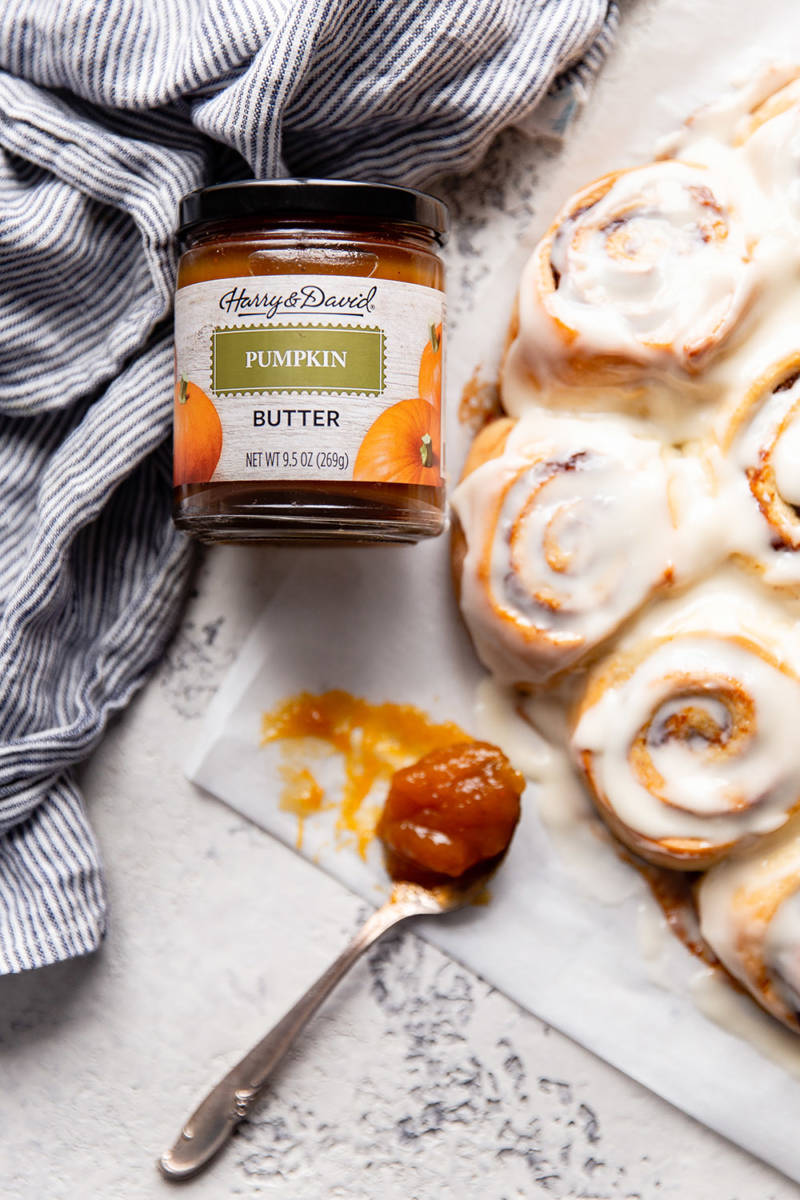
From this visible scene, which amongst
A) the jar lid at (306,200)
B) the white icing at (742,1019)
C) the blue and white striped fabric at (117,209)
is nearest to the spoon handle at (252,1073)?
the blue and white striped fabric at (117,209)

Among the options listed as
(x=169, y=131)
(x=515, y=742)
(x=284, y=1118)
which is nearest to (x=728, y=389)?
(x=515, y=742)

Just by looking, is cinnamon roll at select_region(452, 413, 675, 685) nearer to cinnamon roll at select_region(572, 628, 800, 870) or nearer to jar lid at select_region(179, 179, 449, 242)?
cinnamon roll at select_region(572, 628, 800, 870)

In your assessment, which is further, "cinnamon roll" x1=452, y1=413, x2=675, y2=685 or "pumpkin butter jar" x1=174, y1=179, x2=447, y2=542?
"cinnamon roll" x1=452, y1=413, x2=675, y2=685

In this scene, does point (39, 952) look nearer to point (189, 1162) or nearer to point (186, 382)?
point (189, 1162)

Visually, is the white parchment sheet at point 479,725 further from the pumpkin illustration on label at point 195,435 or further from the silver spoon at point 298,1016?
the pumpkin illustration on label at point 195,435

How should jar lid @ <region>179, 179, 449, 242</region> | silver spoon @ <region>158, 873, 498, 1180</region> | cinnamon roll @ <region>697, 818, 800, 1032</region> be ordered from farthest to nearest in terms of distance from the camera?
silver spoon @ <region>158, 873, 498, 1180</region>, cinnamon roll @ <region>697, 818, 800, 1032</region>, jar lid @ <region>179, 179, 449, 242</region>

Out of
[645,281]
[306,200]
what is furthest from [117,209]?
[645,281]

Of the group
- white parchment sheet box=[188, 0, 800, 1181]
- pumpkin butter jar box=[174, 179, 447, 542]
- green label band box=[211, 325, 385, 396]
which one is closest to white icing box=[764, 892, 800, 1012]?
white parchment sheet box=[188, 0, 800, 1181]
